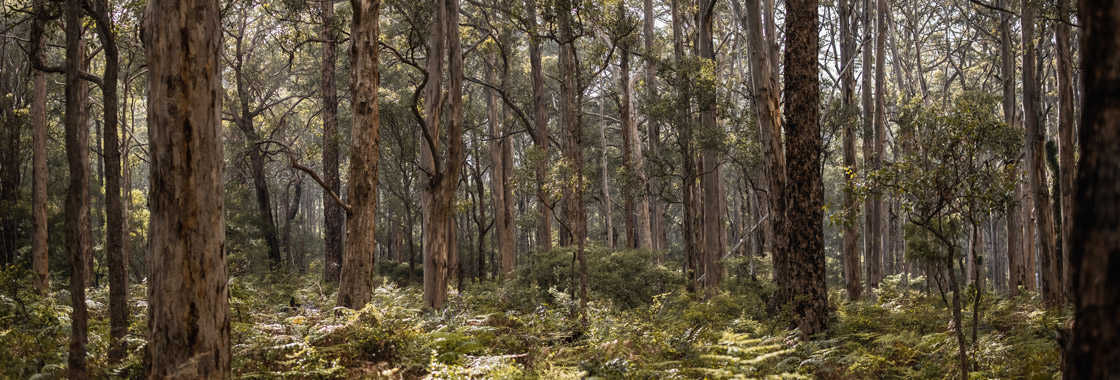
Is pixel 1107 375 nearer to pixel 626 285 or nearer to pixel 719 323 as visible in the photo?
pixel 719 323

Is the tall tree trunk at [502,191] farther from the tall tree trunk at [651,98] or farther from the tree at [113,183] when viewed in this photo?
the tree at [113,183]

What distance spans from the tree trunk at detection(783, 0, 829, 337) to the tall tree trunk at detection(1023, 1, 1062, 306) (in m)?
8.45

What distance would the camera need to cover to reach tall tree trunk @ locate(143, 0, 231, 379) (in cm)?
451

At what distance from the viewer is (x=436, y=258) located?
1116cm

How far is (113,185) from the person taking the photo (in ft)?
21.2

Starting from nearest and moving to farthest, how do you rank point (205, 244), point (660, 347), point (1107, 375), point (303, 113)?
point (1107, 375) < point (205, 244) < point (660, 347) < point (303, 113)

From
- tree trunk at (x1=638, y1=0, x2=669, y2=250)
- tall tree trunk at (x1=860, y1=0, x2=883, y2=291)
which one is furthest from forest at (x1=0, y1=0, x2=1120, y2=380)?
tree trunk at (x1=638, y1=0, x2=669, y2=250)

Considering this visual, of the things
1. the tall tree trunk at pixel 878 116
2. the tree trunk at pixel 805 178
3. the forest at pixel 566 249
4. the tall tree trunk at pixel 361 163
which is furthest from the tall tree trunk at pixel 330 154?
the tall tree trunk at pixel 878 116

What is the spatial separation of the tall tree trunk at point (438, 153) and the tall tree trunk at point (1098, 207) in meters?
9.09

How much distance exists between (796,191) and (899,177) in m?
1.72

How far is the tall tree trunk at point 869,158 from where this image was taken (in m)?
20.3

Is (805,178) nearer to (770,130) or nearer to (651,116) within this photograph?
(770,130)

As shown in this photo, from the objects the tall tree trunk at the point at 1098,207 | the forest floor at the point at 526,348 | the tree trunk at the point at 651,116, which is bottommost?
the forest floor at the point at 526,348

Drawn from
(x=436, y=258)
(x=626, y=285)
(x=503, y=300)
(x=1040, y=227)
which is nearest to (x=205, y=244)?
(x=436, y=258)
